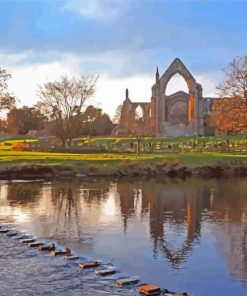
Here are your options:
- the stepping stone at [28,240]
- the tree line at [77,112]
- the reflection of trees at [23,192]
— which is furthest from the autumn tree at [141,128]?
the stepping stone at [28,240]

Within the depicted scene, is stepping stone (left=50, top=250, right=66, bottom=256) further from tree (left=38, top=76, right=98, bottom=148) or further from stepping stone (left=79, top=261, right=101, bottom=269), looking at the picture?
tree (left=38, top=76, right=98, bottom=148)

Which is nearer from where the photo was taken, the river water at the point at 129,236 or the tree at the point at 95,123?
the river water at the point at 129,236

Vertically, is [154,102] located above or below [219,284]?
above

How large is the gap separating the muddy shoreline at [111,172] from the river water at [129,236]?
836 centimetres

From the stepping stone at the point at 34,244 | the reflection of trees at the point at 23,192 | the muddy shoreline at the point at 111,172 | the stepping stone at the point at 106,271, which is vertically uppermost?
the muddy shoreline at the point at 111,172

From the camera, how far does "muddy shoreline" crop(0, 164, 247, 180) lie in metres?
50.0

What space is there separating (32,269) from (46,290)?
2.16 metres

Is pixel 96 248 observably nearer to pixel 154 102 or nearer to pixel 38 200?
pixel 38 200

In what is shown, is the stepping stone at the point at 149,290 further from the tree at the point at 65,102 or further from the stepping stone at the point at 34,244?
the tree at the point at 65,102

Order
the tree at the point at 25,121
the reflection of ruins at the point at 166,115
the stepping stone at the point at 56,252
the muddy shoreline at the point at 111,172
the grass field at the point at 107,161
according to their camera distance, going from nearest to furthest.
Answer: the stepping stone at the point at 56,252, the muddy shoreline at the point at 111,172, the grass field at the point at 107,161, the reflection of ruins at the point at 166,115, the tree at the point at 25,121

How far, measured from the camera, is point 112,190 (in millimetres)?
40125

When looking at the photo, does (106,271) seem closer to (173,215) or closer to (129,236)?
(129,236)

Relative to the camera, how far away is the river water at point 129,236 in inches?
633

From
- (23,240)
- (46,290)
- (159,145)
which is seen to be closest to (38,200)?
(23,240)
